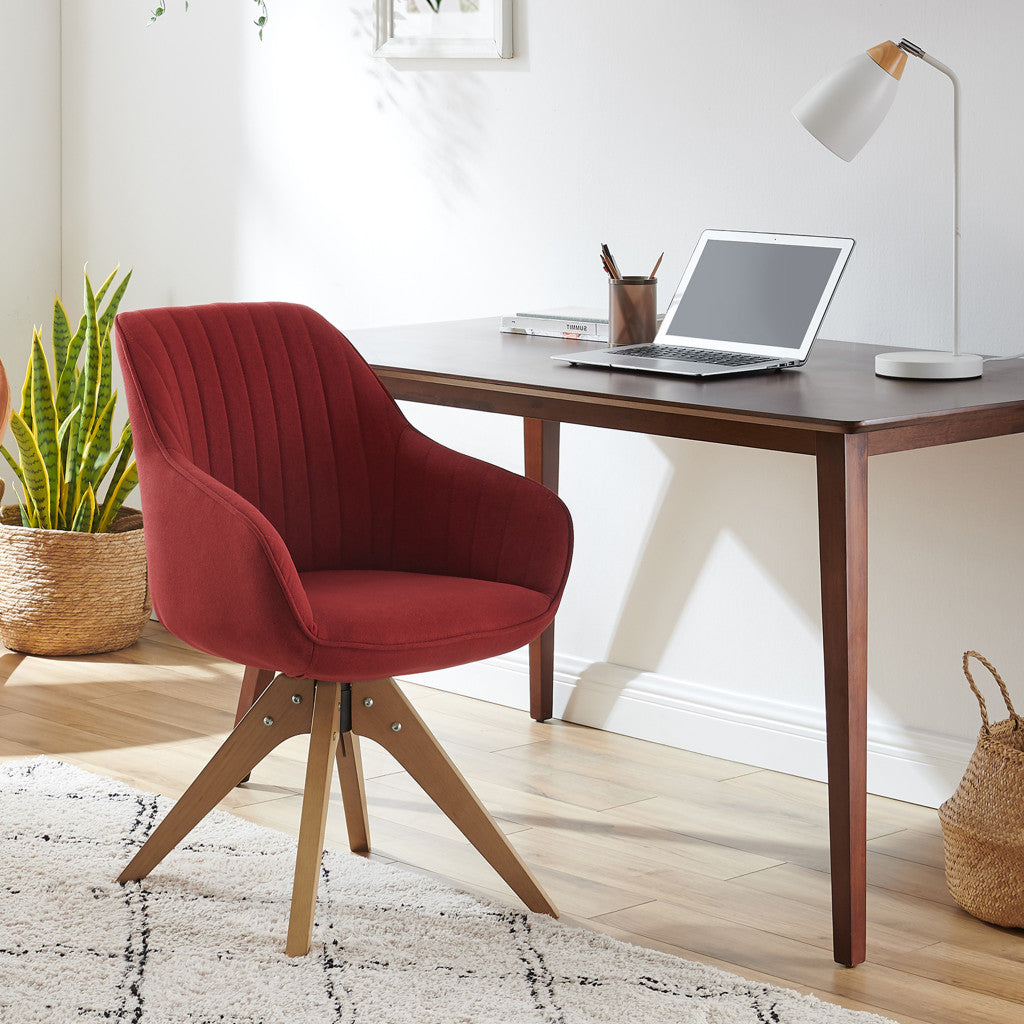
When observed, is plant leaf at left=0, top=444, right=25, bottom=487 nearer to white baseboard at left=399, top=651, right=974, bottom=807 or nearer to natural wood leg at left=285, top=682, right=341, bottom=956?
white baseboard at left=399, top=651, right=974, bottom=807

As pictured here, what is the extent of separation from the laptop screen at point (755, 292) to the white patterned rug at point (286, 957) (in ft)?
3.09

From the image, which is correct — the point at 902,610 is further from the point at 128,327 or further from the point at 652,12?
the point at 128,327

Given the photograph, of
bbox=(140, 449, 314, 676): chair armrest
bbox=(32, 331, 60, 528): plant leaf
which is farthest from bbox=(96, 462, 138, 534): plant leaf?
bbox=(140, 449, 314, 676): chair armrest

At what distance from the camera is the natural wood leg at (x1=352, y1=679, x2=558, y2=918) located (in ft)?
7.22

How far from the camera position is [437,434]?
3.41 m

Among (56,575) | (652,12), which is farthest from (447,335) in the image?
(56,575)

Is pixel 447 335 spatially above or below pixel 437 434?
above

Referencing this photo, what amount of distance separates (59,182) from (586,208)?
1.72m

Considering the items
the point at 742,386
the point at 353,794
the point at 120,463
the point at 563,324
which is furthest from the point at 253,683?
the point at 120,463

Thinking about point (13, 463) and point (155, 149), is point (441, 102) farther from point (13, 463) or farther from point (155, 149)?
point (13, 463)

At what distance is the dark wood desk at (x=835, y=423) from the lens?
6.52 feet

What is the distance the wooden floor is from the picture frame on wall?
1.33m

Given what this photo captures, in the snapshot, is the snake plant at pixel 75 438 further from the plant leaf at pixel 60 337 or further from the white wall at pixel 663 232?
the white wall at pixel 663 232

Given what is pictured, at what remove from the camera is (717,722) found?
299cm
